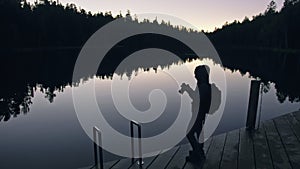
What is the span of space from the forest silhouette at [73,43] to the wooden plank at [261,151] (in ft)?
44.1

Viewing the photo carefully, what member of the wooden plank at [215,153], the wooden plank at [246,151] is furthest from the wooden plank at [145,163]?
the wooden plank at [246,151]

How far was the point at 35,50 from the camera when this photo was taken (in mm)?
68125

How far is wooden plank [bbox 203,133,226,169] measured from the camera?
451 centimetres

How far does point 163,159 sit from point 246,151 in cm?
156

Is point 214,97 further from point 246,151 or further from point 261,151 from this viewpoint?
point 261,151

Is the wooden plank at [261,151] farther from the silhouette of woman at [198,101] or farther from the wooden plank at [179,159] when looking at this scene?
the wooden plank at [179,159]

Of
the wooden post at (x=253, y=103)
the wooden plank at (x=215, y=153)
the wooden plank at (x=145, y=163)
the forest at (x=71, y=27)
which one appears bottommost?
the wooden plank at (x=145, y=163)

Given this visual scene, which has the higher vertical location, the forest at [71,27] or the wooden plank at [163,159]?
the forest at [71,27]

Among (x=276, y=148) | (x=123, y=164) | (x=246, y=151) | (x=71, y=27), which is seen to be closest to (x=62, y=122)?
(x=123, y=164)

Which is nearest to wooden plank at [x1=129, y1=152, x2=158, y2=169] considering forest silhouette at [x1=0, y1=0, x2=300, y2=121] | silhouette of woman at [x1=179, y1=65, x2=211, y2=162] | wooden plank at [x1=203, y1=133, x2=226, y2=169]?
silhouette of woman at [x1=179, y1=65, x2=211, y2=162]

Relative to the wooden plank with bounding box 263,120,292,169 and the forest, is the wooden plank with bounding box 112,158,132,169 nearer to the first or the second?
the wooden plank with bounding box 263,120,292,169

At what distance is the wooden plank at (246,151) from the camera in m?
4.46

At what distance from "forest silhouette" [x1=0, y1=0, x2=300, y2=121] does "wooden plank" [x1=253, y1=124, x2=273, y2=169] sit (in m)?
13.4

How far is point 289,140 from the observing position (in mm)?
5559
